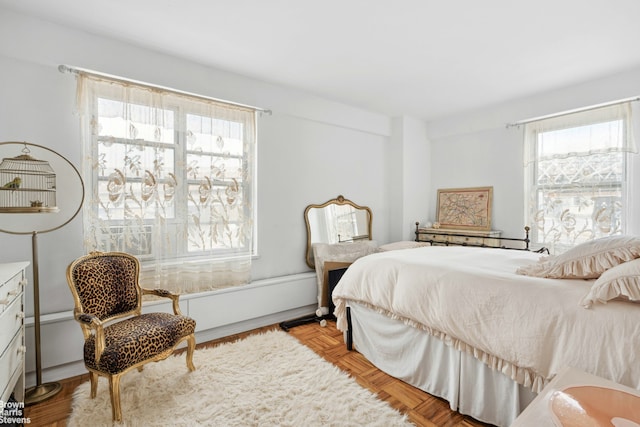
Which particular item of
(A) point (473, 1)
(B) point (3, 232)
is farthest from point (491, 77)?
(B) point (3, 232)

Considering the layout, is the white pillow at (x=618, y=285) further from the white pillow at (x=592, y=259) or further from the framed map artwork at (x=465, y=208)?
the framed map artwork at (x=465, y=208)

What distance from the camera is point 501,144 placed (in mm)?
3957

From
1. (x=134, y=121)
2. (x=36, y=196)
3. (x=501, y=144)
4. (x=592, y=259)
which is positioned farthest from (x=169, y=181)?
(x=501, y=144)

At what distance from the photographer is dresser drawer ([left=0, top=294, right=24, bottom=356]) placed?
5.00 ft

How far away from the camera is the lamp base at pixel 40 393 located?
6.47 feet

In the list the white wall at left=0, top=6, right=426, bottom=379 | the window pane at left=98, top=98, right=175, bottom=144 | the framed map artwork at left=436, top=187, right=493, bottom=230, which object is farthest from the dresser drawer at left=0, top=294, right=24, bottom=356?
the framed map artwork at left=436, top=187, right=493, bottom=230

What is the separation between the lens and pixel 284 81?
10.8 feet

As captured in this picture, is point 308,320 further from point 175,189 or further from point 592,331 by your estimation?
point 592,331

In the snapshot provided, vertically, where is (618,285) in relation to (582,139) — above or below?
below

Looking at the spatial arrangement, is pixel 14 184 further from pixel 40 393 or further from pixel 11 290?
pixel 40 393

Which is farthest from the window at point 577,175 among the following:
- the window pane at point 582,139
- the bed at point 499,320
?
the bed at point 499,320

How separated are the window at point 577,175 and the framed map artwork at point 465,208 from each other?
482mm

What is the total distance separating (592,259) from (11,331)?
3152 millimetres

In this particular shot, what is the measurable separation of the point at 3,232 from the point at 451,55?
3761 millimetres
